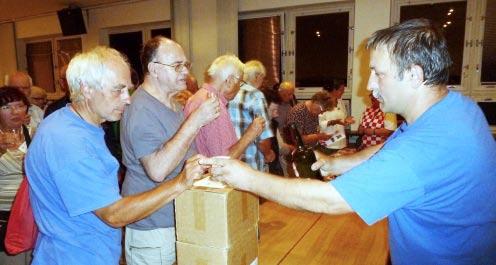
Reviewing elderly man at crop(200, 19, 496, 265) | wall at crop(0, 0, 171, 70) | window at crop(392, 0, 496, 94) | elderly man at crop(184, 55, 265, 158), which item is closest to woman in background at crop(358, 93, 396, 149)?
window at crop(392, 0, 496, 94)

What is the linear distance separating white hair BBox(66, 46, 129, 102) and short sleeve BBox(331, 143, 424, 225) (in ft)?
2.93

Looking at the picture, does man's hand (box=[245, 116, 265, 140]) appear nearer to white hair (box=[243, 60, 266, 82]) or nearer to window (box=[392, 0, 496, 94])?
white hair (box=[243, 60, 266, 82])

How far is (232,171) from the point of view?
116 cm

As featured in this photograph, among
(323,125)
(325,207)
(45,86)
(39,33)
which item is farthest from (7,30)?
(325,207)

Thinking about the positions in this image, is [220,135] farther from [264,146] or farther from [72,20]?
[72,20]

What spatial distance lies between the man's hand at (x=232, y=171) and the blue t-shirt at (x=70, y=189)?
0.33m

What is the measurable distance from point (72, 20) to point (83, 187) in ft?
24.4

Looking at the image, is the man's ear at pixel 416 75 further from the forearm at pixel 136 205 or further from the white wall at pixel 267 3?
the white wall at pixel 267 3

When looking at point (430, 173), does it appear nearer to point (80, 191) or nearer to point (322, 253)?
point (80, 191)

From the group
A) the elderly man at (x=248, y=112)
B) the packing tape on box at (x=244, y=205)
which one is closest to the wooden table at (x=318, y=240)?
the elderly man at (x=248, y=112)

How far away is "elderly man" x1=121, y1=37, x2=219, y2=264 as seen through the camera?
1357mm

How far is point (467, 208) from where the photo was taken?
0.99 m


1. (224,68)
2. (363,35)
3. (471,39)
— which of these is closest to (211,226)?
(224,68)

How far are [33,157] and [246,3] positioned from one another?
17.7ft
